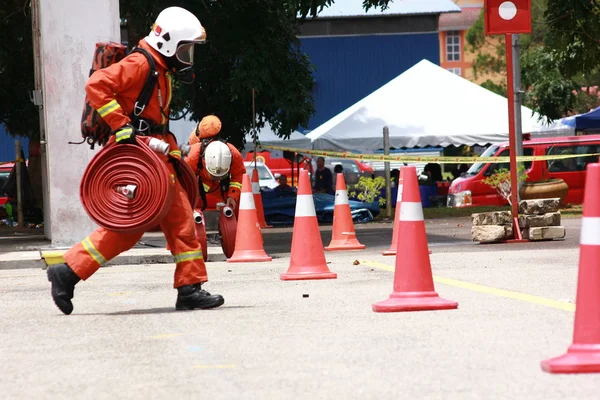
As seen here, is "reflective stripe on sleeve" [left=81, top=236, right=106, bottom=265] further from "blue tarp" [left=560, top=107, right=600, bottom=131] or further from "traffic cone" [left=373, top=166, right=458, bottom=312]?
"blue tarp" [left=560, top=107, right=600, bottom=131]

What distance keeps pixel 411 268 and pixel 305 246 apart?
9.57ft

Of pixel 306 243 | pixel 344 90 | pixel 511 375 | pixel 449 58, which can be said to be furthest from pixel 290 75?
pixel 449 58

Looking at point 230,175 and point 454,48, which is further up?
point 454,48

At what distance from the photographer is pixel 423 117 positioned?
88.2 feet

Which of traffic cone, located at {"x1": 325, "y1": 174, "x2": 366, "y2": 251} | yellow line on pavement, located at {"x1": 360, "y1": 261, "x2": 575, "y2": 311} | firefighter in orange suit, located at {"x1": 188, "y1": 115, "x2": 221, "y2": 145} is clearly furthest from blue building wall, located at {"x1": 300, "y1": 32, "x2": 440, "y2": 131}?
yellow line on pavement, located at {"x1": 360, "y1": 261, "x2": 575, "y2": 311}

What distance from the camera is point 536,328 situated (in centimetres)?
677

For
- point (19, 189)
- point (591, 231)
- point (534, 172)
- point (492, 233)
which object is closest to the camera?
point (591, 231)

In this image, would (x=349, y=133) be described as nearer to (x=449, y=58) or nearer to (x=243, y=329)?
(x=243, y=329)

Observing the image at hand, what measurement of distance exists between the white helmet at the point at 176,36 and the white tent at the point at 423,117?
56.9 feet

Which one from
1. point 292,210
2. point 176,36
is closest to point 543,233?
point 176,36

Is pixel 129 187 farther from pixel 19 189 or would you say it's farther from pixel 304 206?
pixel 19 189

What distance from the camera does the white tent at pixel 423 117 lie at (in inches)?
1031

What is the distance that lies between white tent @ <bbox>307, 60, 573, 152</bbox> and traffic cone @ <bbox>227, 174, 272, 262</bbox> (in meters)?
12.6

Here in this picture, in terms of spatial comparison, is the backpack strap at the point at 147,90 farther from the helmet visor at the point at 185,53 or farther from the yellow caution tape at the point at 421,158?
the yellow caution tape at the point at 421,158
